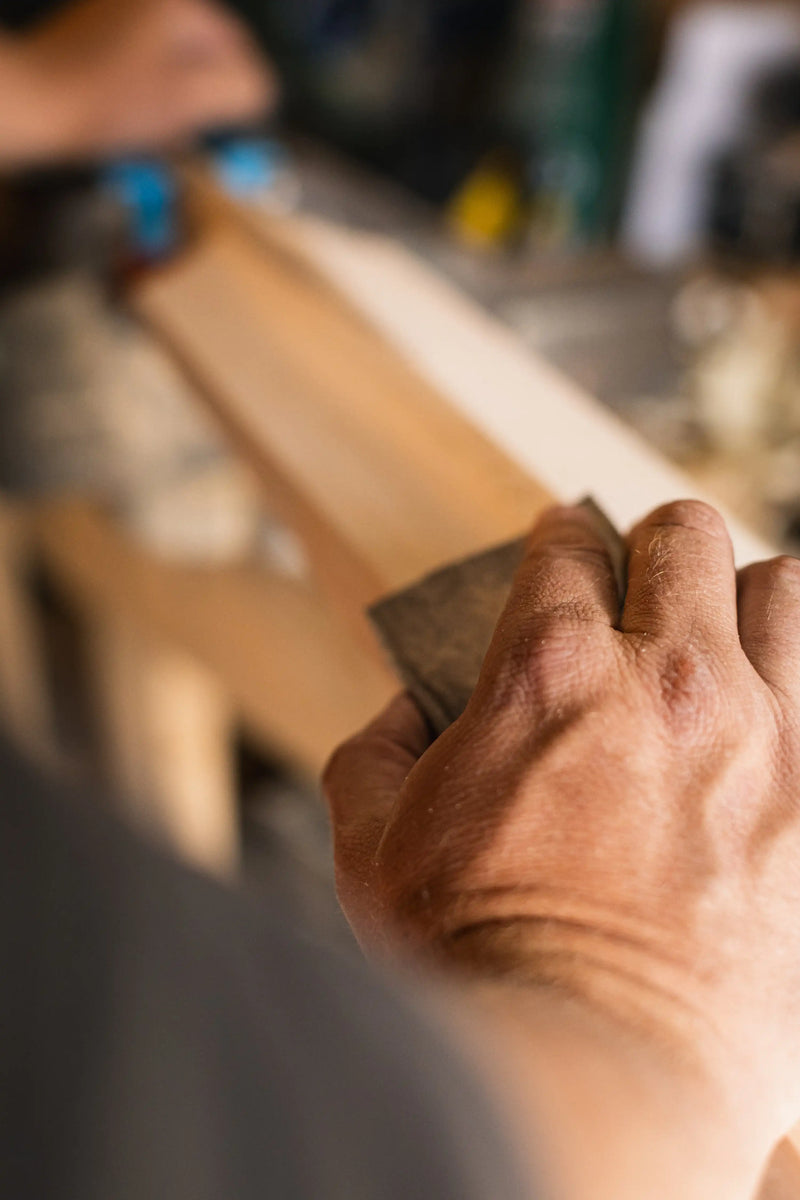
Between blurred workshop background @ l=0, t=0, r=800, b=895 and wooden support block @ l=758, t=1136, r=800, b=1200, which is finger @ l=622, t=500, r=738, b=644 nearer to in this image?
wooden support block @ l=758, t=1136, r=800, b=1200

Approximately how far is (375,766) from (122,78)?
2.96ft

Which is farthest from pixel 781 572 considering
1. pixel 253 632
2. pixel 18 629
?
pixel 18 629

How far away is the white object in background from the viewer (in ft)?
6.18

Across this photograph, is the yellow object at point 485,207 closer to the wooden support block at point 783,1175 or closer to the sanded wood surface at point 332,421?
the sanded wood surface at point 332,421

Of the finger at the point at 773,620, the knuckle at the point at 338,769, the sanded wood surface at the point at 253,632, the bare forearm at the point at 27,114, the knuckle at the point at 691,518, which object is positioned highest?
the bare forearm at the point at 27,114

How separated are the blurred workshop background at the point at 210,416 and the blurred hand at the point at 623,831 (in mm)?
367

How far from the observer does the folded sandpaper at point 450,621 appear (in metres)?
0.42

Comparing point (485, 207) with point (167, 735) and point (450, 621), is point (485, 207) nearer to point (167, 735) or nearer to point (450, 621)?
point (167, 735)

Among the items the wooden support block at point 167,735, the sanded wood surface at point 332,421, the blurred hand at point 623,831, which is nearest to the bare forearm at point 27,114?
the sanded wood surface at point 332,421

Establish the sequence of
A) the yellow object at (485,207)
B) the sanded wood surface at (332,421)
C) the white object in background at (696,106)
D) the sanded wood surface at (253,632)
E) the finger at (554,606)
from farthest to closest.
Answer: the yellow object at (485,207), the white object in background at (696,106), the sanded wood surface at (253,632), the sanded wood surface at (332,421), the finger at (554,606)

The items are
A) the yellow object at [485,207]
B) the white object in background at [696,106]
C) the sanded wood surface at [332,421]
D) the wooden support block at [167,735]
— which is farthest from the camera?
the yellow object at [485,207]

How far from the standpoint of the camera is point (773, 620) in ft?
1.23

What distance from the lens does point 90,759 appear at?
5.15 ft

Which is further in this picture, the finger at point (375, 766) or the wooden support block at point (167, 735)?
the wooden support block at point (167, 735)
